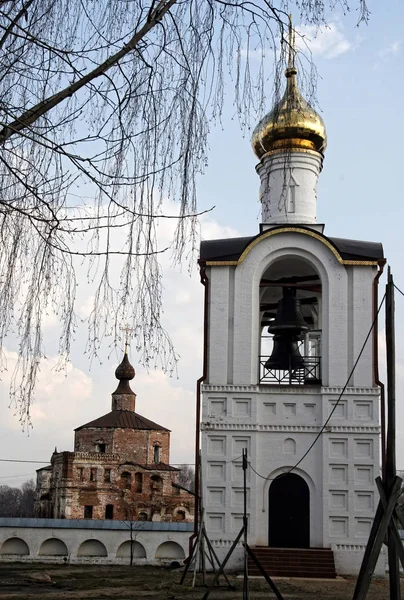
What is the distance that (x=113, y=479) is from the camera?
110 feet

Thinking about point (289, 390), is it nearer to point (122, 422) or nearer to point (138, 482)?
point (138, 482)

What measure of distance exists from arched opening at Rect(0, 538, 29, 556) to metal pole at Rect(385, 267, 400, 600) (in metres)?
19.3

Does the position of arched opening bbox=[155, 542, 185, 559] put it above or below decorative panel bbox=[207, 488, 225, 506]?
below

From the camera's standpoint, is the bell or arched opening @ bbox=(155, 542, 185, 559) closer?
the bell

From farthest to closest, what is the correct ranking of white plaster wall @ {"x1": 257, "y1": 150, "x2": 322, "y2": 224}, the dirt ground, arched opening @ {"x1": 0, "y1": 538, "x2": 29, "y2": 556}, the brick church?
the brick church → arched opening @ {"x1": 0, "y1": 538, "x2": 29, "y2": 556} → white plaster wall @ {"x1": 257, "y1": 150, "x2": 322, "y2": 224} → the dirt ground

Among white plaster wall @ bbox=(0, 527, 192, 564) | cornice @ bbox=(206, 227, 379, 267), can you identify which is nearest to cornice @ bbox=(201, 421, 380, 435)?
cornice @ bbox=(206, 227, 379, 267)

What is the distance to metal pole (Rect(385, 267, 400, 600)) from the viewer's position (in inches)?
261

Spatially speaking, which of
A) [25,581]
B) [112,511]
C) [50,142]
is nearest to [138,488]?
[112,511]

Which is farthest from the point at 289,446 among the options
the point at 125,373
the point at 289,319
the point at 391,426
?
the point at 125,373

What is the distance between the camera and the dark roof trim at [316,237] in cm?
1501

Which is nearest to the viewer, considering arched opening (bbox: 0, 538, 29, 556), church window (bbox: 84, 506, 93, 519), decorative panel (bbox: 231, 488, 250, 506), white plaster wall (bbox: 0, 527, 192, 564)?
decorative panel (bbox: 231, 488, 250, 506)

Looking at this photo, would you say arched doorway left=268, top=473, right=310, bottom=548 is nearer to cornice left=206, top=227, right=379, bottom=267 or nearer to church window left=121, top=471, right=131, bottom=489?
cornice left=206, top=227, right=379, bottom=267

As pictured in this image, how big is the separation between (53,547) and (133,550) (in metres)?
2.29

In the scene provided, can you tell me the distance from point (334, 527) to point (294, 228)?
199 inches
